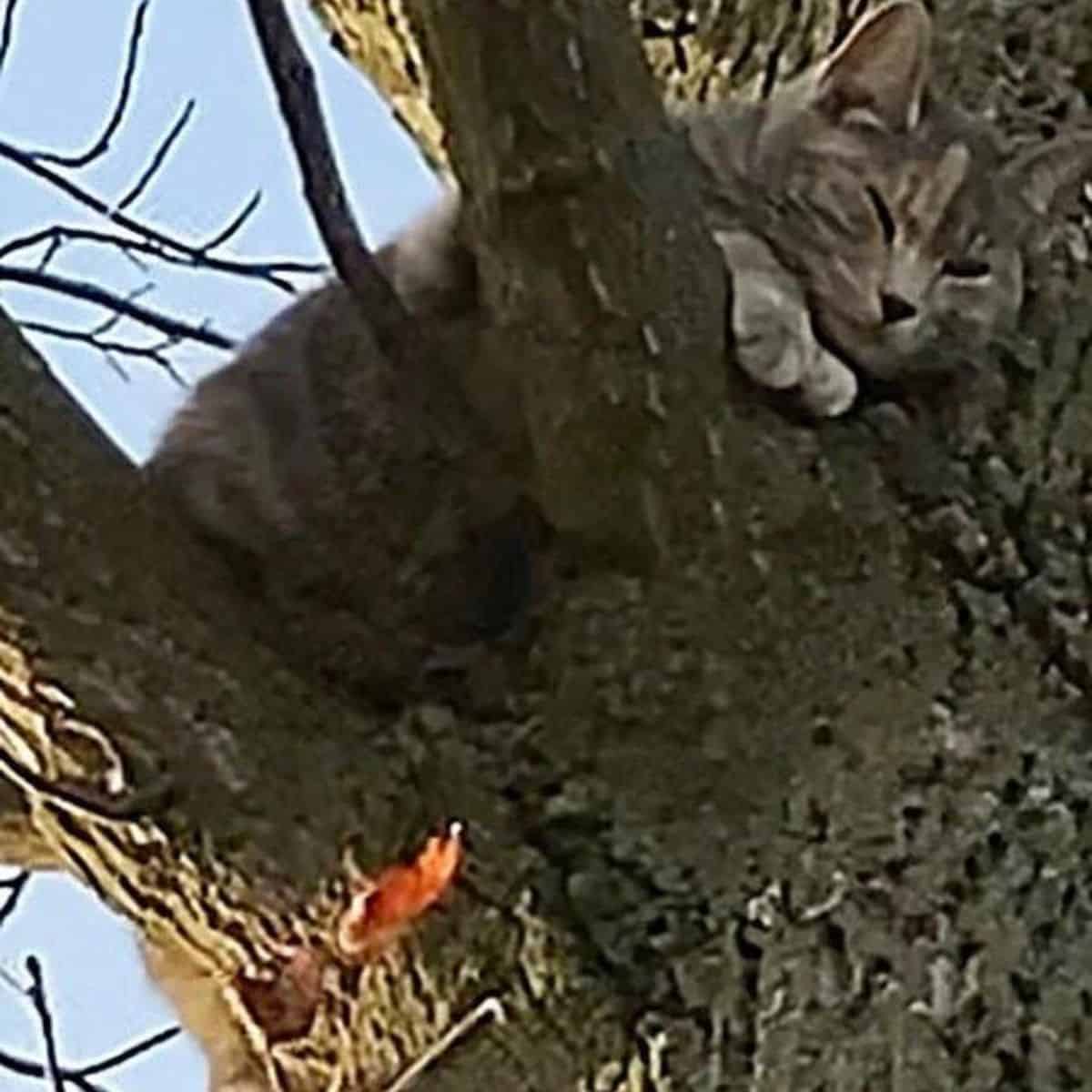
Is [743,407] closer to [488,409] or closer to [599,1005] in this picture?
[488,409]

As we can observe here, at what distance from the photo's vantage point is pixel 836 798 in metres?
1.01

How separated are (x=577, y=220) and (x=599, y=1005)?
1.01 feet

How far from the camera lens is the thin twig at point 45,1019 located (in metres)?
1.04

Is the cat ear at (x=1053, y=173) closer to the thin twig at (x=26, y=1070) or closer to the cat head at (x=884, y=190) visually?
the cat head at (x=884, y=190)

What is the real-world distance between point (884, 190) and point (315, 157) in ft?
2.39

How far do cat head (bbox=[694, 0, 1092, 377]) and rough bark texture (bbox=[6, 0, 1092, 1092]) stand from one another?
272mm

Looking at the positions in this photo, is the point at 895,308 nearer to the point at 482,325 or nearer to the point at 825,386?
the point at 825,386

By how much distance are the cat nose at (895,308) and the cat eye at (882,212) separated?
0.28 ft

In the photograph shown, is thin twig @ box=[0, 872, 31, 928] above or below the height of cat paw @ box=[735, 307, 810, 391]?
below

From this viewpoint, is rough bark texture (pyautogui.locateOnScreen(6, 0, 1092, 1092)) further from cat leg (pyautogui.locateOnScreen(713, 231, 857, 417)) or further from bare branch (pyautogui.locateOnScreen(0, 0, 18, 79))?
bare branch (pyautogui.locateOnScreen(0, 0, 18, 79))

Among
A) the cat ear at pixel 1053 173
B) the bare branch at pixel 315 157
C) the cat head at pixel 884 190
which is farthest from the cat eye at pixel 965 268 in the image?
the bare branch at pixel 315 157

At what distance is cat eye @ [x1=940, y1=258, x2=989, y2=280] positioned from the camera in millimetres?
1409

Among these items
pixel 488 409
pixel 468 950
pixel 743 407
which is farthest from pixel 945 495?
pixel 468 950

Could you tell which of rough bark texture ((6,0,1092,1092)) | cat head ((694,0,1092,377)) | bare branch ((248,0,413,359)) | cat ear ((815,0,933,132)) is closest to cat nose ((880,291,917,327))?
cat head ((694,0,1092,377))
